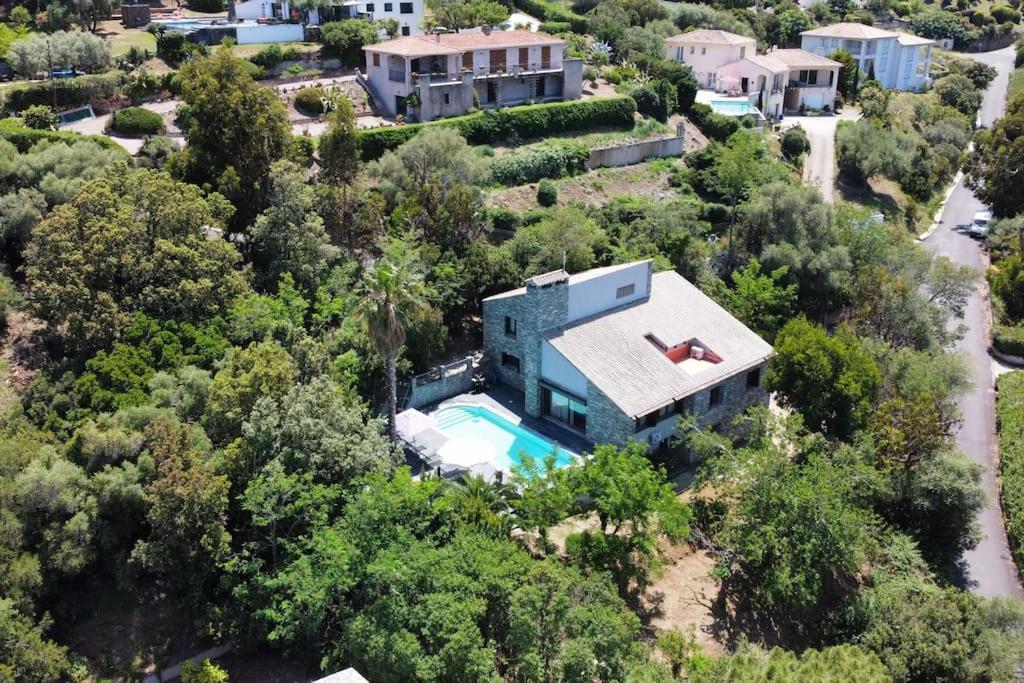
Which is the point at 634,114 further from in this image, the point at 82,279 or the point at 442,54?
the point at 82,279

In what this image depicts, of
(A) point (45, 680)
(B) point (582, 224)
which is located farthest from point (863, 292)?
(A) point (45, 680)

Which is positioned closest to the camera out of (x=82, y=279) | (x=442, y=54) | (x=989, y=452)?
(x=82, y=279)

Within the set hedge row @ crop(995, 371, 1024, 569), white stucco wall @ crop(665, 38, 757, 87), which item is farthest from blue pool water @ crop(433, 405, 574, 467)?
white stucco wall @ crop(665, 38, 757, 87)

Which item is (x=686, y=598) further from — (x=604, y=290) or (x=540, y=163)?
(x=540, y=163)

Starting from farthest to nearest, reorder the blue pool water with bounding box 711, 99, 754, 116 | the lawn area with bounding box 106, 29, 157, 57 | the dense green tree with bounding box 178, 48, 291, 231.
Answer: the blue pool water with bounding box 711, 99, 754, 116 → the lawn area with bounding box 106, 29, 157, 57 → the dense green tree with bounding box 178, 48, 291, 231

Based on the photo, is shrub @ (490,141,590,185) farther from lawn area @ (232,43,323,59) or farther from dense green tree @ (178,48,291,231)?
lawn area @ (232,43,323,59)

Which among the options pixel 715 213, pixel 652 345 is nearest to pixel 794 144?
pixel 715 213

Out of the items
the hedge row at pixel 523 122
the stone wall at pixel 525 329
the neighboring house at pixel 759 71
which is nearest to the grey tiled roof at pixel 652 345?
the stone wall at pixel 525 329
